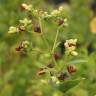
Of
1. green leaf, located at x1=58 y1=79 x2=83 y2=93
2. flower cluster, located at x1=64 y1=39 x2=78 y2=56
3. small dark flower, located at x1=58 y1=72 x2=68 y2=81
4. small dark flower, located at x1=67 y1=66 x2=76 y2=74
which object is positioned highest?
flower cluster, located at x1=64 y1=39 x2=78 y2=56

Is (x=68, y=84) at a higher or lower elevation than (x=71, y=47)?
lower

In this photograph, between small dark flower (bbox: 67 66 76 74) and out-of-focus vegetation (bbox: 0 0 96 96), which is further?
out-of-focus vegetation (bbox: 0 0 96 96)

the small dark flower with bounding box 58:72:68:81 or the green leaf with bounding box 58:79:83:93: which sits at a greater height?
the small dark flower with bounding box 58:72:68:81

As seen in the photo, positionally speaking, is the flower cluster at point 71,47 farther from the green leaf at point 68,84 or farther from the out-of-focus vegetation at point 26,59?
the out-of-focus vegetation at point 26,59

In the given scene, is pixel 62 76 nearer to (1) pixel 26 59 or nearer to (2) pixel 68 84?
(2) pixel 68 84

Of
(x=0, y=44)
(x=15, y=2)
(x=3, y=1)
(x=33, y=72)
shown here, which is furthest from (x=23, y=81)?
(x=3, y=1)

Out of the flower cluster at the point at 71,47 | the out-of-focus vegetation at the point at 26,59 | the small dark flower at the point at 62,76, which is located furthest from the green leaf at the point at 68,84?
the out-of-focus vegetation at the point at 26,59

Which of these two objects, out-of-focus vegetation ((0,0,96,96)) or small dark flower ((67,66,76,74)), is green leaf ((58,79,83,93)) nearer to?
small dark flower ((67,66,76,74))

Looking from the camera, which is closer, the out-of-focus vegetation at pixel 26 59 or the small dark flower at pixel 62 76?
the small dark flower at pixel 62 76

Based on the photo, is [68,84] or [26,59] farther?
[26,59]

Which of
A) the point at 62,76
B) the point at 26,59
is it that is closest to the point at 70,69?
the point at 62,76

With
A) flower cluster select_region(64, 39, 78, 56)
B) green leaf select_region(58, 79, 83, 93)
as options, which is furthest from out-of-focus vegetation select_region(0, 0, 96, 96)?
flower cluster select_region(64, 39, 78, 56)

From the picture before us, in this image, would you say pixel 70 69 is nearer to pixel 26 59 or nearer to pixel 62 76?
pixel 62 76
